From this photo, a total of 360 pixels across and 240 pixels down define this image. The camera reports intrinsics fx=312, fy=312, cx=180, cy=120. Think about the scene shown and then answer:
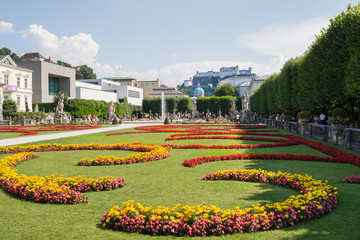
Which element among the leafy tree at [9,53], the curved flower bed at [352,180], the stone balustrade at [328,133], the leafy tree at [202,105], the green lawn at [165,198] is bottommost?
the green lawn at [165,198]

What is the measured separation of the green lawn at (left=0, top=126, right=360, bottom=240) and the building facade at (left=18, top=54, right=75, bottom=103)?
171ft

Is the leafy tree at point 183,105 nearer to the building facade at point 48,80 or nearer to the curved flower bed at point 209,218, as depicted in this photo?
the building facade at point 48,80

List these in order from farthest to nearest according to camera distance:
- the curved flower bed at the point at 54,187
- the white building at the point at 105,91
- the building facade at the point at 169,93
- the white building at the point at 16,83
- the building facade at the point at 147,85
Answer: the building facade at the point at 147,85 < the building facade at the point at 169,93 < the white building at the point at 105,91 < the white building at the point at 16,83 < the curved flower bed at the point at 54,187

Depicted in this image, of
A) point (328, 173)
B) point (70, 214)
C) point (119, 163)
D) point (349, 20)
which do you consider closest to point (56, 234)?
point (70, 214)

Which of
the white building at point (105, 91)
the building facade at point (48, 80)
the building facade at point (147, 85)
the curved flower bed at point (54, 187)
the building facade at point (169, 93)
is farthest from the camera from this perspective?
the building facade at point (147, 85)

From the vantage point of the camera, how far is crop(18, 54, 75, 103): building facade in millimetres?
56562

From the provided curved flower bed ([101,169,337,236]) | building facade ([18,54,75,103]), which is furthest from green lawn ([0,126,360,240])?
building facade ([18,54,75,103])

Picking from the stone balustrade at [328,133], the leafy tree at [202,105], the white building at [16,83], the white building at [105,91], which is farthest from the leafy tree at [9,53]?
the stone balustrade at [328,133]

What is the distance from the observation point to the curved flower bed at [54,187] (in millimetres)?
5418

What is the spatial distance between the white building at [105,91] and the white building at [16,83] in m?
11.6

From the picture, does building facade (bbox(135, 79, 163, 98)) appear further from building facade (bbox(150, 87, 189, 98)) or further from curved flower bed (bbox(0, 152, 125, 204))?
curved flower bed (bbox(0, 152, 125, 204))

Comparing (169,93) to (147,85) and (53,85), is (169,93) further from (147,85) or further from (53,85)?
(53,85)

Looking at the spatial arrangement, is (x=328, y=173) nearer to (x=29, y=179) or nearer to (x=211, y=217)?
(x=211, y=217)

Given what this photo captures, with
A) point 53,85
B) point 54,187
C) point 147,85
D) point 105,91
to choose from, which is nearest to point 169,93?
point 147,85
